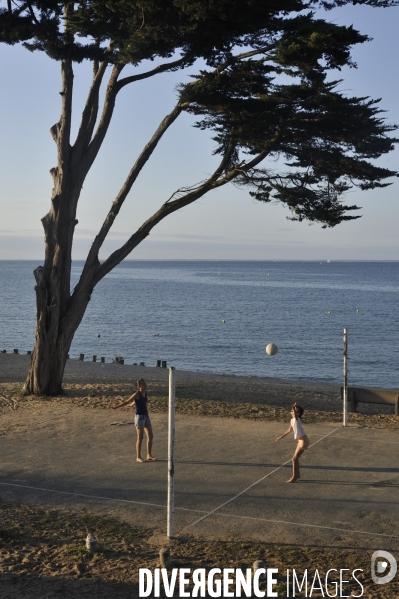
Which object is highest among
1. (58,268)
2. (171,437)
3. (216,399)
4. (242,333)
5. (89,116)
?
(89,116)

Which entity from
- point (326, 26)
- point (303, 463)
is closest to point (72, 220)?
point (326, 26)

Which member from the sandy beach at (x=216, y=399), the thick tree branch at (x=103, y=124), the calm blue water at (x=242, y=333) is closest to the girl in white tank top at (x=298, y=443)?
the sandy beach at (x=216, y=399)

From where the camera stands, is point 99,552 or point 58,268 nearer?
point 99,552

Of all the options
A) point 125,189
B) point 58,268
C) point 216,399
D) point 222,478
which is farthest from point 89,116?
point 222,478

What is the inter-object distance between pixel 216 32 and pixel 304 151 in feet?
12.1

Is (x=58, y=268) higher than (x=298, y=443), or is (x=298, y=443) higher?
(x=58, y=268)

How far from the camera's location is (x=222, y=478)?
12102 millimetres

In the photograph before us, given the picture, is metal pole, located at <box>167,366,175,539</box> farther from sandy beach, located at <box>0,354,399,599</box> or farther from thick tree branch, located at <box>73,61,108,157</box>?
thick tree branch, located at <box>73,61,108,157</box>

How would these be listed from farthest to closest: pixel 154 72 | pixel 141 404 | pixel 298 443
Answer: pixel 154 72, pixel 141 404, pixel 298 443

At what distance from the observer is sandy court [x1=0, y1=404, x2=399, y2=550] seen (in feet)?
32.3

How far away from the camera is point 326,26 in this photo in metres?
15.2

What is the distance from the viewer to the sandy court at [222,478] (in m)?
9.84

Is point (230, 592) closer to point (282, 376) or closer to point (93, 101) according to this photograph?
point (93, 101)

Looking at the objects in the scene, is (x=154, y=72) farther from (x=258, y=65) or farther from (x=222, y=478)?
(x=222, y=478)
